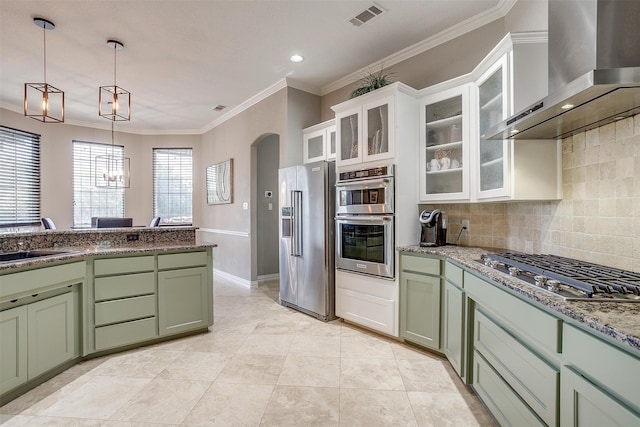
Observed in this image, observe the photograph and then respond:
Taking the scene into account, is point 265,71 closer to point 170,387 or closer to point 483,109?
point 483,109

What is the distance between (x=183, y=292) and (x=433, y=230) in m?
2.36

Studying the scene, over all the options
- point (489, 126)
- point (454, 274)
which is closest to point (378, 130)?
point (489, 126)

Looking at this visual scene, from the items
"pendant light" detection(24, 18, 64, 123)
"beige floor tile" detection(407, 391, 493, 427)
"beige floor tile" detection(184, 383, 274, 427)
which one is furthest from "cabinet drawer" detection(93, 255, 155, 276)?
"beige floor tile" detection(407, 391, 493, 427)

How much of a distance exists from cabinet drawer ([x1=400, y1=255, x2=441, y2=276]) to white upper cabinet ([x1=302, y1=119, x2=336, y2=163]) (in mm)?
1602

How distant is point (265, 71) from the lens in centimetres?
389

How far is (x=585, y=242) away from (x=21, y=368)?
11.7 ft

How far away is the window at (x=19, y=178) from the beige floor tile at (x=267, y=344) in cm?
458

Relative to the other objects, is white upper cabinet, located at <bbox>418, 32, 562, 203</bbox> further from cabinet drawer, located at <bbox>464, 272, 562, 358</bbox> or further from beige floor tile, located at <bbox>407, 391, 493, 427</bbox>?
beige floor tile, located at <bbox>407, 391, 493, 427</bbox>

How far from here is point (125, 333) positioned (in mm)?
2693

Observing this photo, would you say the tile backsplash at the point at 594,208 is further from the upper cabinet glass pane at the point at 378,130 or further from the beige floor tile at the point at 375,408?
the beige floor tile at the point at 375,408

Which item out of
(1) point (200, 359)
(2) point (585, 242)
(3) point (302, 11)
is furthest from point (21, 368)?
(2) point (585, 242)

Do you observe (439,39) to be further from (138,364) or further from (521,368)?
(138,364)

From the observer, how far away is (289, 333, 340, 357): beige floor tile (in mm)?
2684

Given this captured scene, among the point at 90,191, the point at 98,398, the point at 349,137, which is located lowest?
the point at 98,398
